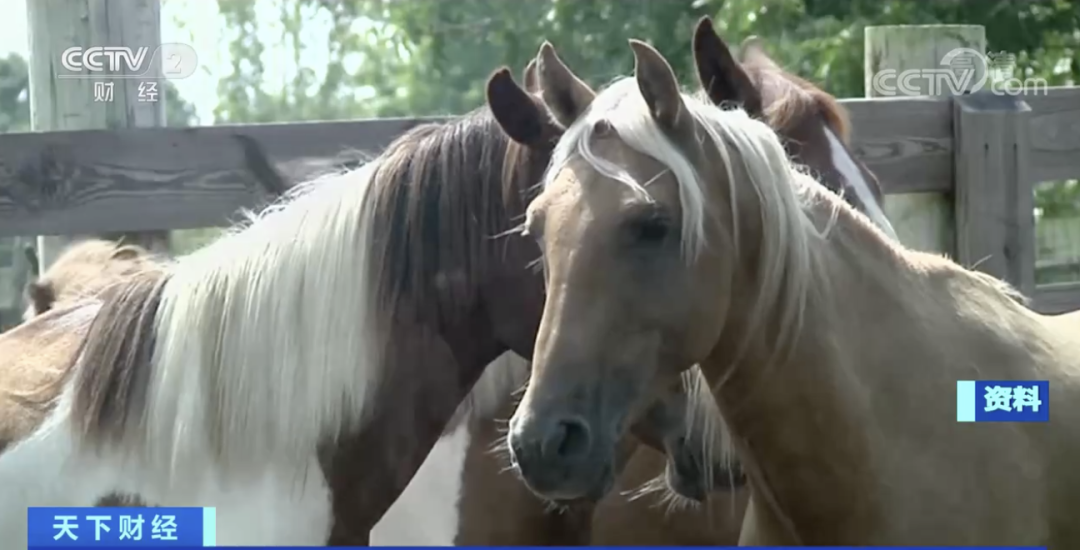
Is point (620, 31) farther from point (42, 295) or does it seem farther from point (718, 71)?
point (42, 295)

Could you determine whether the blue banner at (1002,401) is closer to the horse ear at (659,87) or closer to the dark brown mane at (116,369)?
the horse ear at (659,87)

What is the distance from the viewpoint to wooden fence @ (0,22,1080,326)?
151 centimetres

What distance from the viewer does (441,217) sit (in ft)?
3.77

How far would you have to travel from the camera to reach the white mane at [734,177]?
0.94m

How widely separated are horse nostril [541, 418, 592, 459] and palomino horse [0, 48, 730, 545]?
0.25 metres

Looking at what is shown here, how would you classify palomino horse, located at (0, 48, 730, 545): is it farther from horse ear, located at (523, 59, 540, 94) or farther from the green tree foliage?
the green tree foliage

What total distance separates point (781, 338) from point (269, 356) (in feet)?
1.51

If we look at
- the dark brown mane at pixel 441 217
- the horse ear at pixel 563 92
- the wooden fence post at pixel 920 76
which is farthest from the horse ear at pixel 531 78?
the wooden fence post at pixel 920 76

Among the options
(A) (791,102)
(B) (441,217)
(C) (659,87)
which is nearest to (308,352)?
(B) (441,217)

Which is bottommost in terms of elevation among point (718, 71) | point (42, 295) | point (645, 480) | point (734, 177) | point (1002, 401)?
point (645, 480)

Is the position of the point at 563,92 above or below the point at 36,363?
above

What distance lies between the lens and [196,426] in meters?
1.10

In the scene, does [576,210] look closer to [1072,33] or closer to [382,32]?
[1072,33]

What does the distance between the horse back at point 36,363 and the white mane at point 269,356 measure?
13 cm
